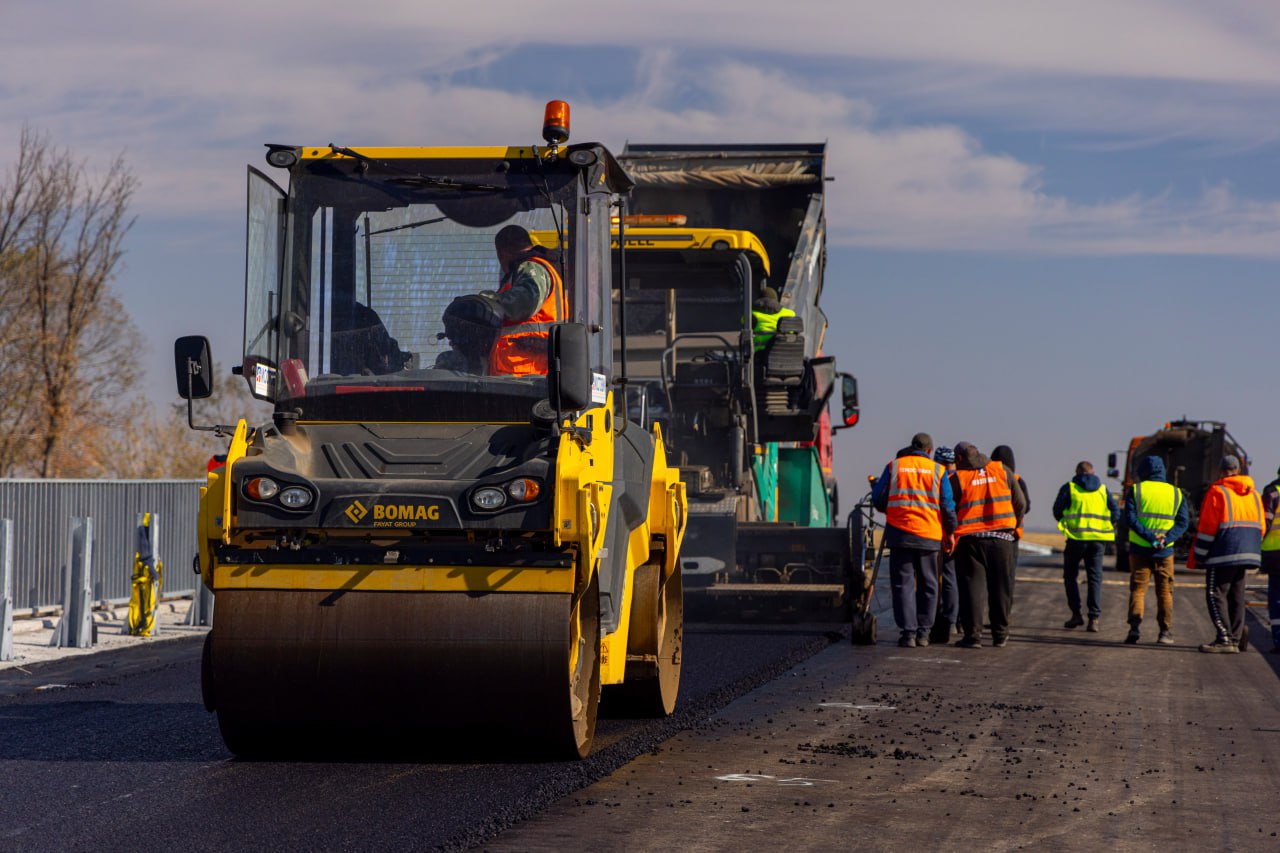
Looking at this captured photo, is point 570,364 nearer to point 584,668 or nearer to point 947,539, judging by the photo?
point 584,668

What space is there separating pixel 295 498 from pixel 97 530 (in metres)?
11.4

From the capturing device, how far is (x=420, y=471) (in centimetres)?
707

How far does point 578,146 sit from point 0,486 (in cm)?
1024

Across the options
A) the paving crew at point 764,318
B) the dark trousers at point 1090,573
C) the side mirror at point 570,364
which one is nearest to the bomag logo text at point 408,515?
the side mirror at point 570,364

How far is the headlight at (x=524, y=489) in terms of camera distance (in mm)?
6801

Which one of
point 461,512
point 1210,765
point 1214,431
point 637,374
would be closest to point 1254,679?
point 1210,765

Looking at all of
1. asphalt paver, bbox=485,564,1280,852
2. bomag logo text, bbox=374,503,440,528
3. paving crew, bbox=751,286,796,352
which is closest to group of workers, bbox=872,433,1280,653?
asphalt paver, bbox=485,564,1280,852

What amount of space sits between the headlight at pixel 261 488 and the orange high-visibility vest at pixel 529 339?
1099 millimetres

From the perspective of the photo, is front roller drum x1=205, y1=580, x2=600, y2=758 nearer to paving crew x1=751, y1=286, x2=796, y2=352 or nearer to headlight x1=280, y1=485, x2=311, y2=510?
headlight x1=280, y1=485, x2=311, y2=510

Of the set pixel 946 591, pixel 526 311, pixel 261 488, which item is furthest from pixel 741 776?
pixel 946 591

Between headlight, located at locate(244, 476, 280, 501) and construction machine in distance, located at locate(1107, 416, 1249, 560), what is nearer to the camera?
headlight, located at locate(244, 476, 280, 501)

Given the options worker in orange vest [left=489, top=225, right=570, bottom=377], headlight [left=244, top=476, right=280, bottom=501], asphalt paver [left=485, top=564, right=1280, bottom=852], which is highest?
worker in orange vest [left=489, top=225, right=570, bottom=377]

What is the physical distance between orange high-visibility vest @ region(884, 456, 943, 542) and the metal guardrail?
6.37 m

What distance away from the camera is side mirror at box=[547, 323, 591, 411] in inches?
267
